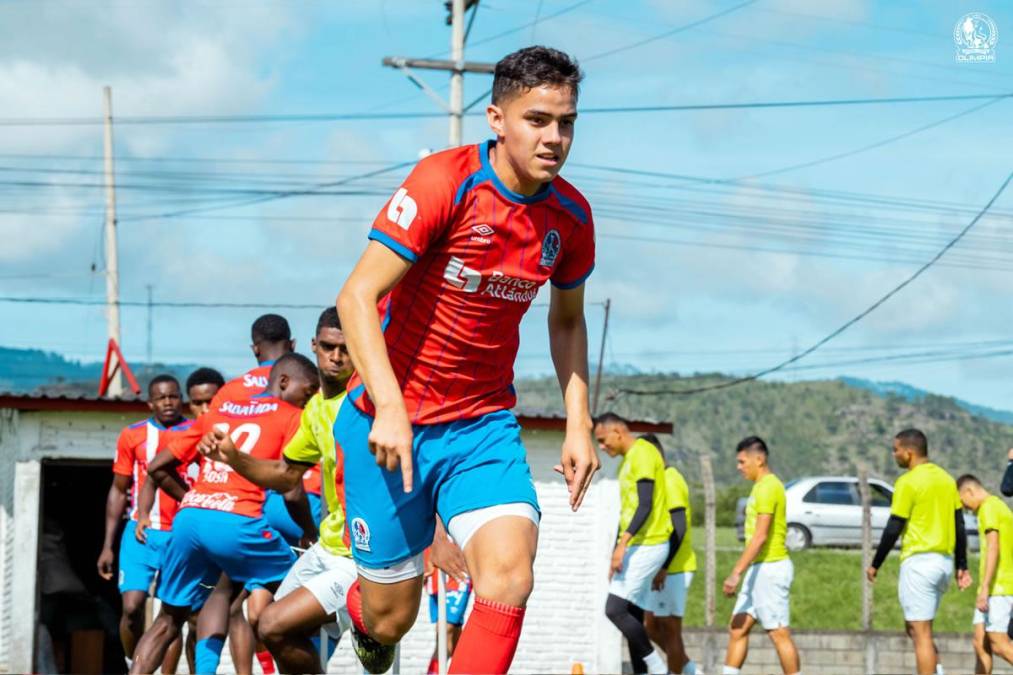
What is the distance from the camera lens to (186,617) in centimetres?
1047

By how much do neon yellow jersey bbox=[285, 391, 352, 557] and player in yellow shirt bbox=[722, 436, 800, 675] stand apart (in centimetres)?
623

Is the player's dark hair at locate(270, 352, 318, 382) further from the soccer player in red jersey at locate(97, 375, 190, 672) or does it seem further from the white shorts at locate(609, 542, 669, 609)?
the white shorts at locate(609, 542, 669, 609)

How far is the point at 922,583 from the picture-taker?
43.9ft

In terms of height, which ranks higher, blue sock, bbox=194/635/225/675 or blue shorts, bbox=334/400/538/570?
blue shorts, bbox=334/400/538/570

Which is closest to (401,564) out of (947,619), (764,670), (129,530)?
(129,530)

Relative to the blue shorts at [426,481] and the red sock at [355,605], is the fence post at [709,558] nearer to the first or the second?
the red sock at [355,605]

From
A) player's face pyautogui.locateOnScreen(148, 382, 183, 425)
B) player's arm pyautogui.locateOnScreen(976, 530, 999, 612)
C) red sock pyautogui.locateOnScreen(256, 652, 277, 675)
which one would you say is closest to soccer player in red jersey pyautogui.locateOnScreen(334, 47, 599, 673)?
red sock pyautogui.locateOnScreen(256, 652, 277, 675)

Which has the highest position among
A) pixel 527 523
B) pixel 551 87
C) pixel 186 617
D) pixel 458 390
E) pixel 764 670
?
pixel 551 87

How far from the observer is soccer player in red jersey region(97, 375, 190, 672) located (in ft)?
39.0

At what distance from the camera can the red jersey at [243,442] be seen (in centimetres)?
888

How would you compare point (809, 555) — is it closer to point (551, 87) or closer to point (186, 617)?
point (186, 617)

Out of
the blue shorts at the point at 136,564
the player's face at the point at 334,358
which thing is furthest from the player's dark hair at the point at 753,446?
the player's face at the point at 334,358

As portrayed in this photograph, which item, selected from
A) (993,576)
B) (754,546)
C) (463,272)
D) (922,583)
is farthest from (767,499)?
(463,272)

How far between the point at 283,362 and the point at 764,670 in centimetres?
1024
